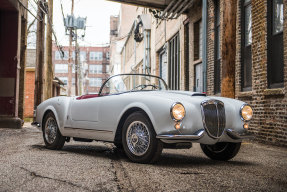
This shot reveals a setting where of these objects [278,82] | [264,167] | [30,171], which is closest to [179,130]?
[264,167]

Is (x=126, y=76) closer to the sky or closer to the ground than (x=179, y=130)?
closer to the sky

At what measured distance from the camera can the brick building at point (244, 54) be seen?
332 inches

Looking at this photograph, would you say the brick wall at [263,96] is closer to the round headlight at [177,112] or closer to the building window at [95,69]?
the round headlight at [177,112]

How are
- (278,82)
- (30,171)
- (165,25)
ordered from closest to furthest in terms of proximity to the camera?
(30,171)
(278,82)
(165,25)

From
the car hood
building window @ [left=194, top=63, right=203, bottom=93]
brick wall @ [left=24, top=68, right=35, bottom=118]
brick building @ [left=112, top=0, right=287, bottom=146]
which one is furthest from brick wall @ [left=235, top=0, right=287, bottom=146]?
brick wall @ [left=24, top=68, right=35, bottom=118]

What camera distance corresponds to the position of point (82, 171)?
14.8 feet

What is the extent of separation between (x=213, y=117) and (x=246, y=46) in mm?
6086

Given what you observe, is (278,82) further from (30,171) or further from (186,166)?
(30,171)

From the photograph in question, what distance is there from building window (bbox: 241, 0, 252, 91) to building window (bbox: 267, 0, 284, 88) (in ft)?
3.97

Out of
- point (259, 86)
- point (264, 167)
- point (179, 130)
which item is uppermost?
point (259, 86)

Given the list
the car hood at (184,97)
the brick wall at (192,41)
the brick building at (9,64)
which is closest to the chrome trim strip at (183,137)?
the car hood at (184,97)

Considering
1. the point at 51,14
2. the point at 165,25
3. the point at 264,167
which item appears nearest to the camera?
the point at 264,167

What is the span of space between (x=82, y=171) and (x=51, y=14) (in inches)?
516

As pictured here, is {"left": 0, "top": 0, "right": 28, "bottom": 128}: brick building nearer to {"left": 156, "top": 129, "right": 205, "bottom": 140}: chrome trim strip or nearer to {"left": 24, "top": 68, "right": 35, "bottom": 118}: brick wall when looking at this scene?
{"left": 156, "top": 129, "right": 205, "bottom": 140}: chrome trim strip
